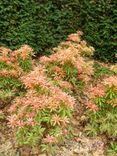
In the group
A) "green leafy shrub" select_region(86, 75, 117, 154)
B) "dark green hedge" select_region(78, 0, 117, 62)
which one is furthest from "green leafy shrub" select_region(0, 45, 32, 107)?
"dark green hedge" select_region(78, 0, 117, 62)

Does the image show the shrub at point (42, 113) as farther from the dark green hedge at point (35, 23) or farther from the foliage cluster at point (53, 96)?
the dark green hedge at point (35, 23)

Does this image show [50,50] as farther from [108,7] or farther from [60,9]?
[108,7]

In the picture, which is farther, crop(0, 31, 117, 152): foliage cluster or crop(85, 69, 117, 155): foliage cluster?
crop(85, 69, 117, 155): foliage cluster

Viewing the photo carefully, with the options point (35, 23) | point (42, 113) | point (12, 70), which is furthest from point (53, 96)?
point (35, 23)

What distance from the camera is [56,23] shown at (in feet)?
25.0

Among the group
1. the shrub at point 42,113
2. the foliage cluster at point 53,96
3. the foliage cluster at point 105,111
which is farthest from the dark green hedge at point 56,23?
the foliage cluster at point 105,111

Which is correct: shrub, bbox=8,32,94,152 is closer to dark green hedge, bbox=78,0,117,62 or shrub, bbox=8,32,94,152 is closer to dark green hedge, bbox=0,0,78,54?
dark green hedge, bbox=0,0,78,54

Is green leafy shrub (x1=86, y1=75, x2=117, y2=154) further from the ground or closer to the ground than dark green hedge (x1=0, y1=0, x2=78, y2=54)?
closer to the ground

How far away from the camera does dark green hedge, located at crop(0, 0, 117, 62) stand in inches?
288

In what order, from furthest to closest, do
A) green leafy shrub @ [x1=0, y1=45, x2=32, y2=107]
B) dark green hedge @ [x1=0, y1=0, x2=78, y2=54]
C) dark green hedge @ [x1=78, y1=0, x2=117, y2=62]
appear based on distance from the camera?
dark green hedge @ [x1=78, y1=0, x2=117, y2=62] → dark green hedge @ [x1=0, y1=0, x2=78, y2=54] → green leafy shrub @ [x1=0, y1=45, x2=32, y2=107]

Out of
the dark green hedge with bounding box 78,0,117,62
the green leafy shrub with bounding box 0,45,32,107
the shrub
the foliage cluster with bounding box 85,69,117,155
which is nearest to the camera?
the shrub

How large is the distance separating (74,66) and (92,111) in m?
0.93

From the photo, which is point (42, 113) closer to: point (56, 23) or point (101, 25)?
point (56, 23)

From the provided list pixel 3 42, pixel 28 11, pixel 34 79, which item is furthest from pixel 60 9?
pixel 34 79
